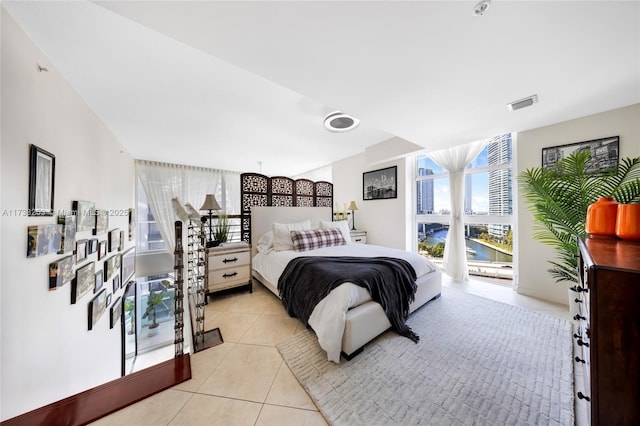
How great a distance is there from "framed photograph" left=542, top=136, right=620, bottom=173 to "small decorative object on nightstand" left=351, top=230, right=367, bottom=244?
2.92m

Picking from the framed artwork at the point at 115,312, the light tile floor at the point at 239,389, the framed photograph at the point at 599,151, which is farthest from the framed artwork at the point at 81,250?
the framed photograph at the point at 599,151

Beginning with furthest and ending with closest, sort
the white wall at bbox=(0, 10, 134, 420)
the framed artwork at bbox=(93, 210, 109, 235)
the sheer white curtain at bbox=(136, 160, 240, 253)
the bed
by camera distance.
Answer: the sheer white curtain at bbox=(136, 160, 240, 253) → the framed artwork at bbox=(93, 210, 109, 235) → the bed → the white wall at bbox=(0, 10, 134, 420)

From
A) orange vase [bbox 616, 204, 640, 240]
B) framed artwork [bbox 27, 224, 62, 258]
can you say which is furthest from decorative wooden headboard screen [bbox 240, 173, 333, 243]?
orange vase [bbox 616, 204, 640, 240]

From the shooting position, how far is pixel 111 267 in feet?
8.66

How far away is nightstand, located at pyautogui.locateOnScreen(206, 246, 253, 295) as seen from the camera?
8.31 feet

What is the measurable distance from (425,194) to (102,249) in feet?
16.0

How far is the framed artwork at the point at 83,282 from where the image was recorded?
65.9 inches

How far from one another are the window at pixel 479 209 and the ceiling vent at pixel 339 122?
178cm

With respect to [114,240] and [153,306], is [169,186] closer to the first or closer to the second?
[114,240]

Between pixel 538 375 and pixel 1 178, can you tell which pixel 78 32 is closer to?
pixel 1 178

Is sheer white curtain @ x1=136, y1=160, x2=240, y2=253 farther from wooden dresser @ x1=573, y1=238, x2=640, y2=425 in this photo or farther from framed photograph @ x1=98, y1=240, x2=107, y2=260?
wooden dresser @ x1=573, y1=238, x2=640, y2=425

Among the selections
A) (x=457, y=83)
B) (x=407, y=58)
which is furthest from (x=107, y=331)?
(x=457, y=83)

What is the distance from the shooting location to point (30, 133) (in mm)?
1241

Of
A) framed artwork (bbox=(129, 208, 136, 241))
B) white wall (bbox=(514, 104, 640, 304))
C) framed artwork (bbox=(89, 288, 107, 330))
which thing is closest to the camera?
framed artwork (bbox=(89, 288, 107, 330))
